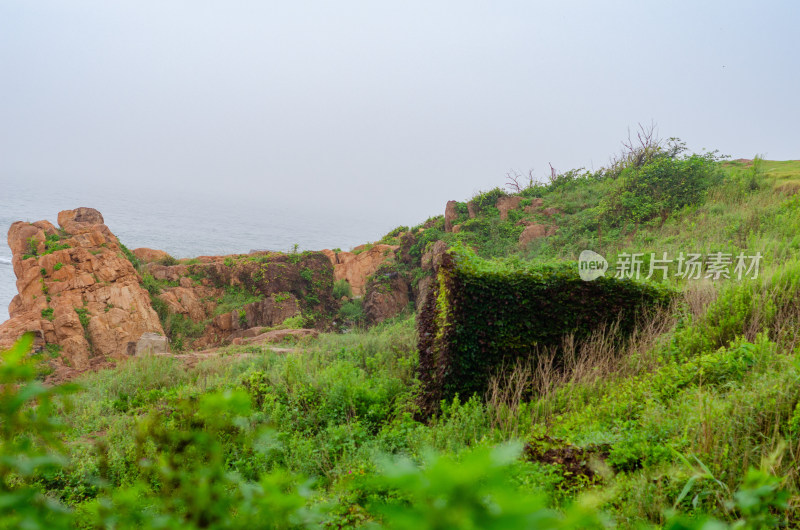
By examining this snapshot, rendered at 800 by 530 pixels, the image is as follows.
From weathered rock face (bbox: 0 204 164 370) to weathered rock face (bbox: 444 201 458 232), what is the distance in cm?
1308

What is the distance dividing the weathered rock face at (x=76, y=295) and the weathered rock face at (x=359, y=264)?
9.48m

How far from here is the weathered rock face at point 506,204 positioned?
1993cm

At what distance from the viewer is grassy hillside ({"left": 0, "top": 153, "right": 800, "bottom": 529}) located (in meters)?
0.73

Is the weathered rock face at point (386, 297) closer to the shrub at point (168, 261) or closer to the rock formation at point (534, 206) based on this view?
the rock formation at point (534, 206)

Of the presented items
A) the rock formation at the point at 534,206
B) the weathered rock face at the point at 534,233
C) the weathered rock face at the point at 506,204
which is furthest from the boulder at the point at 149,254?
the rock formation at the point at 534,206

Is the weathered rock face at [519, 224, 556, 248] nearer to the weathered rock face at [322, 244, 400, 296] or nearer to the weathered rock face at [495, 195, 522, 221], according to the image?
the weathered rock face at [495, 195, 522, 221]

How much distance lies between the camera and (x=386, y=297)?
19.2m

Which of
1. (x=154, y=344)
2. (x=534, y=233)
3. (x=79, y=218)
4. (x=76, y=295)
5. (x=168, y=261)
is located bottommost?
(x=154, y=344)

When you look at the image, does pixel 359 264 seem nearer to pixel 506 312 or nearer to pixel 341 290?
pixel 341 290

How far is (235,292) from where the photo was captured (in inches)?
785

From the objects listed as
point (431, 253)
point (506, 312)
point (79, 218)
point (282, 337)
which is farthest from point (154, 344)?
point (431, 253)

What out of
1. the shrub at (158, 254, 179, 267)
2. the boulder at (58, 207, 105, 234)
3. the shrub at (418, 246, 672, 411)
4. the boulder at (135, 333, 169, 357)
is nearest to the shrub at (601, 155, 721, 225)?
the shrub at (418, 246, 672, 411)

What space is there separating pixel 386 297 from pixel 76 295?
38.2 ft

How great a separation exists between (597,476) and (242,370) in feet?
22.7
